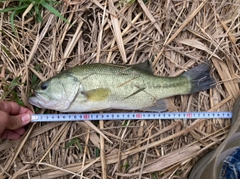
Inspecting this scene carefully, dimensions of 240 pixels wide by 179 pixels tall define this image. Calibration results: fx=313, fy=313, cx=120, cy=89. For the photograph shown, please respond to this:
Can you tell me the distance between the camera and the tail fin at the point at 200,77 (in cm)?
344

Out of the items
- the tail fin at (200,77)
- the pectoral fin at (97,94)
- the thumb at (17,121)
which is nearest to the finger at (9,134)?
the thumb at (17,121)

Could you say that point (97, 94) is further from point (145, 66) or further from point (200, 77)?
point (200, 77)

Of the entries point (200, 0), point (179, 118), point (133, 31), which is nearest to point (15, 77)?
point (133, 31)

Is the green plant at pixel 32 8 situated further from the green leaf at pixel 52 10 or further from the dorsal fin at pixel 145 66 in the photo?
the dorsal fin at pixel 145 66

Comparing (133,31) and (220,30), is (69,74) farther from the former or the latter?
(220,30)

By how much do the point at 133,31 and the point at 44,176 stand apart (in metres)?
1.92

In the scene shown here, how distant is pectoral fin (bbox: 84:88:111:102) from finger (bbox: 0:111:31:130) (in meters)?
0.70

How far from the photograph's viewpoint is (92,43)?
3605 mm

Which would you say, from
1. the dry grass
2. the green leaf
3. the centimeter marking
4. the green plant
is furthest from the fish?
the green plant

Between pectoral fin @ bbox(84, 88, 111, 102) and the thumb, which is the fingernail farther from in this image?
pectoral fin @ bbox(84, 88, 111, 102)

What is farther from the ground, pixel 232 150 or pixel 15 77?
pixel 15 77

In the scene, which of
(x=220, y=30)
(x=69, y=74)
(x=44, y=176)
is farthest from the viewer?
(x=220, y=30)

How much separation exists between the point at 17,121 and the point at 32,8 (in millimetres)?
1291

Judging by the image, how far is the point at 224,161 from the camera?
3.28 meters
